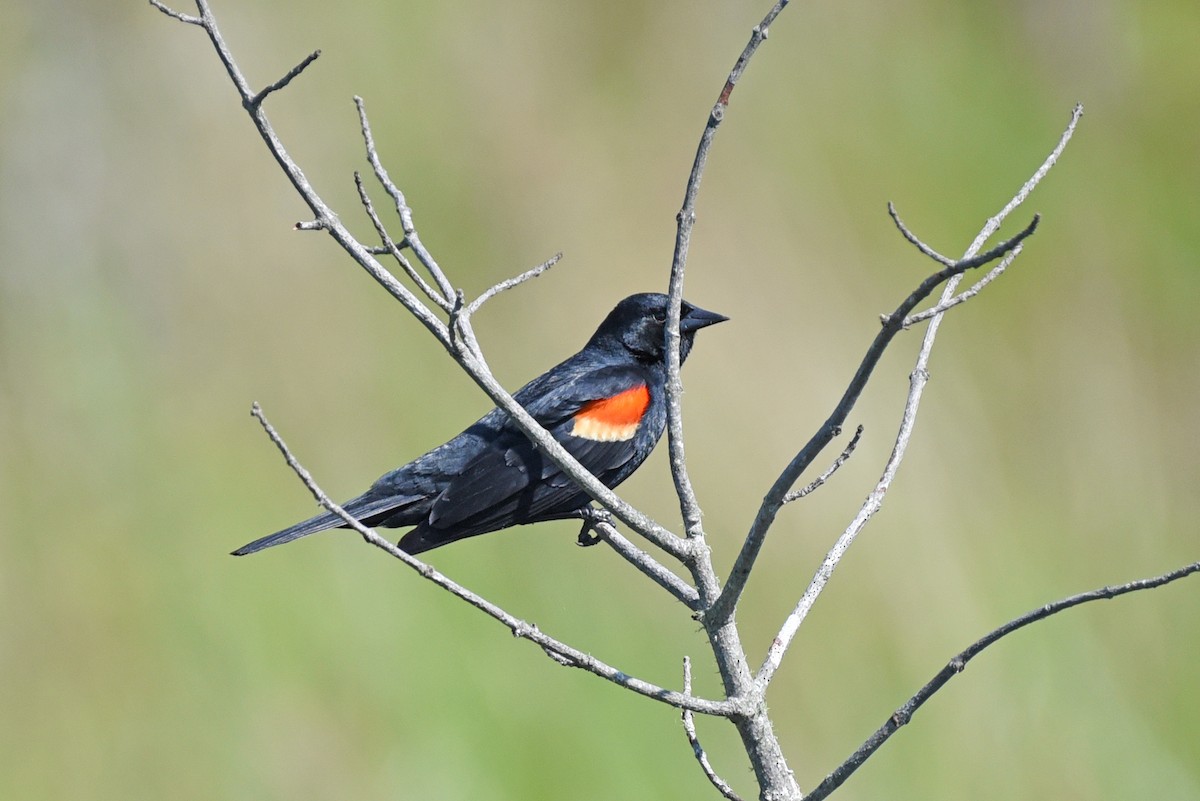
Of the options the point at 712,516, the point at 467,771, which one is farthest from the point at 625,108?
the point at 467,771

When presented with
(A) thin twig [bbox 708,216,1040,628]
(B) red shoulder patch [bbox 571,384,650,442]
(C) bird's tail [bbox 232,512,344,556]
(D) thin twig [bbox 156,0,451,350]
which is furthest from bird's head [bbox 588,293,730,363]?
(A) thin twig [bbox 708,216,1040,628]

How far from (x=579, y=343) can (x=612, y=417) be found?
3310 millimetres

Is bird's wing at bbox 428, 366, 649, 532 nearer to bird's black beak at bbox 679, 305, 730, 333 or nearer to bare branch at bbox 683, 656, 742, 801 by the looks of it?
bird's black beak at bbox 679, 305, 730, 333

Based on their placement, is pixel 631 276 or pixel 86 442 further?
pixel 631 276

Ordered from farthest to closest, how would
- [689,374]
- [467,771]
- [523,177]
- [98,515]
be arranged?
1. [523,177]
2. [689,374]
3. [98,515]
4. [467,771]

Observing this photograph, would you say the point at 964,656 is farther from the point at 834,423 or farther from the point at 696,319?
the point at 696,319

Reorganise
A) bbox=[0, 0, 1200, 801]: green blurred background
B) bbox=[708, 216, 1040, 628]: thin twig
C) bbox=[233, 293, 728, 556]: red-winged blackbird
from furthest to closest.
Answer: bbox=[0, 0, 1200, 801]: green blurred background
bbox=[233, 293, 728, 556]: red-winged blackbird
bbox=[708, 216, 1040, 628]: thin twig

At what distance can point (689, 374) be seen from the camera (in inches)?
271

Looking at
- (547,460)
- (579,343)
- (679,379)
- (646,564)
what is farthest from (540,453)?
(579,343)

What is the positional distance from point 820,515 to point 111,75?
210 inches

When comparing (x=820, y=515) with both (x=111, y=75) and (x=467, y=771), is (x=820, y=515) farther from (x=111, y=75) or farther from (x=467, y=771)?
(x=111, y=75)

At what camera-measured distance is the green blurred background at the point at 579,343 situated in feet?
20.3

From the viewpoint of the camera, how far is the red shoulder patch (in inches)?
144

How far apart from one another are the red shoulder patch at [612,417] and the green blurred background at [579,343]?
2797 mm
